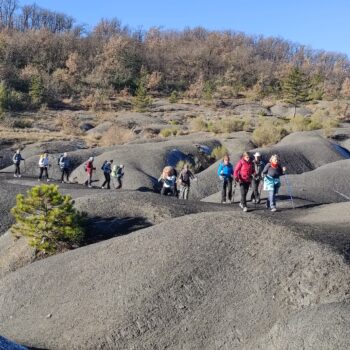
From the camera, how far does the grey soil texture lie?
32.1 feet

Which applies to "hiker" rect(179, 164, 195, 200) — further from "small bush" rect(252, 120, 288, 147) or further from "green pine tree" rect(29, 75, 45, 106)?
"green pine tree" rect(29, 75, 45, 106)

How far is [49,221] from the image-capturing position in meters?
15.0

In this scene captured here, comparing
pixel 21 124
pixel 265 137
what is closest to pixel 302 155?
pixel 265 137

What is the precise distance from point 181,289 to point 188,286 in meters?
0.17

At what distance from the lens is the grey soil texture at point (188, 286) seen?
32.1ft

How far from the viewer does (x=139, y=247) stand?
43.2ft

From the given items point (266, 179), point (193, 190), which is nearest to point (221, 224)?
point (266, 179)

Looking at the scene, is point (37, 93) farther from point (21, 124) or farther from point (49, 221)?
point (49, 221)

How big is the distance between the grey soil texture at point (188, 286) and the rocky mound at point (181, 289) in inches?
0.9

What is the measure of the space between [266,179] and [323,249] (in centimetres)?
578

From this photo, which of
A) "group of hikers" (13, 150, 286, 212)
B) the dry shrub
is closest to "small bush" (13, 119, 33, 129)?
the dry shrub

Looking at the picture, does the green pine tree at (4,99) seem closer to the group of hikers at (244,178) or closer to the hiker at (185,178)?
the group of hikers at (244,178)

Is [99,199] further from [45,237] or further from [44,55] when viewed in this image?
[44,55]

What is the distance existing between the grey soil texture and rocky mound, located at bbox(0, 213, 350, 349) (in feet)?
0.07
